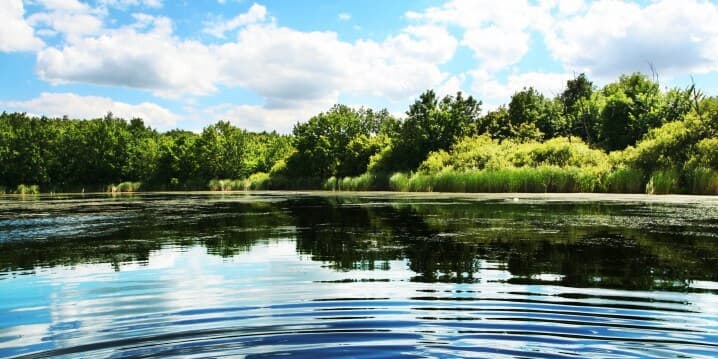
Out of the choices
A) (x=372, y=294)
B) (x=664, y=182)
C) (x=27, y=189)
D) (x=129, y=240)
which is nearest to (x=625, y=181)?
(x=664, y=182)

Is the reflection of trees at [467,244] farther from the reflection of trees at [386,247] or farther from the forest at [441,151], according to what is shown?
the forest at [441,151]

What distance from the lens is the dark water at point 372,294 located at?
357cm

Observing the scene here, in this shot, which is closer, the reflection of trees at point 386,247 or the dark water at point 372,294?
the dark water at point 372,294

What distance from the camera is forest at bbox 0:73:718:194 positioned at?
26.0 m

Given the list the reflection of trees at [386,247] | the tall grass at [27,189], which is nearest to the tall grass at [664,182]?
the reflection of trees at [386,247]

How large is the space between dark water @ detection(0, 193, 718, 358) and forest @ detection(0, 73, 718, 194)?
17.5m

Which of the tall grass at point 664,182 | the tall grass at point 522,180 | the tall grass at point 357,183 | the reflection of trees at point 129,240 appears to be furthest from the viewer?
the tall grass at point 357,183

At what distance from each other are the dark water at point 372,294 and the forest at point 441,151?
17492 millimetres

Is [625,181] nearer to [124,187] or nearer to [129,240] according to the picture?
[129,240]

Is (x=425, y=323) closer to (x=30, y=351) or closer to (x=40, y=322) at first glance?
(x=30, y=351)

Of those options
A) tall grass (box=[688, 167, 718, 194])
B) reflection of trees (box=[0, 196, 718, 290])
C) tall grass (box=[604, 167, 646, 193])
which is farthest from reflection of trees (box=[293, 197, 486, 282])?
tall grass (box=[604, 167, 646, 193])

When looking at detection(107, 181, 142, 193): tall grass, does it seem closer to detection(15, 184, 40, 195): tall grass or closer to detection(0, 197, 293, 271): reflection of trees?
detection(15, 184, 40, 195): tall grass

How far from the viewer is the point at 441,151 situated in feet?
143

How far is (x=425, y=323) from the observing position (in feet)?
13.2
